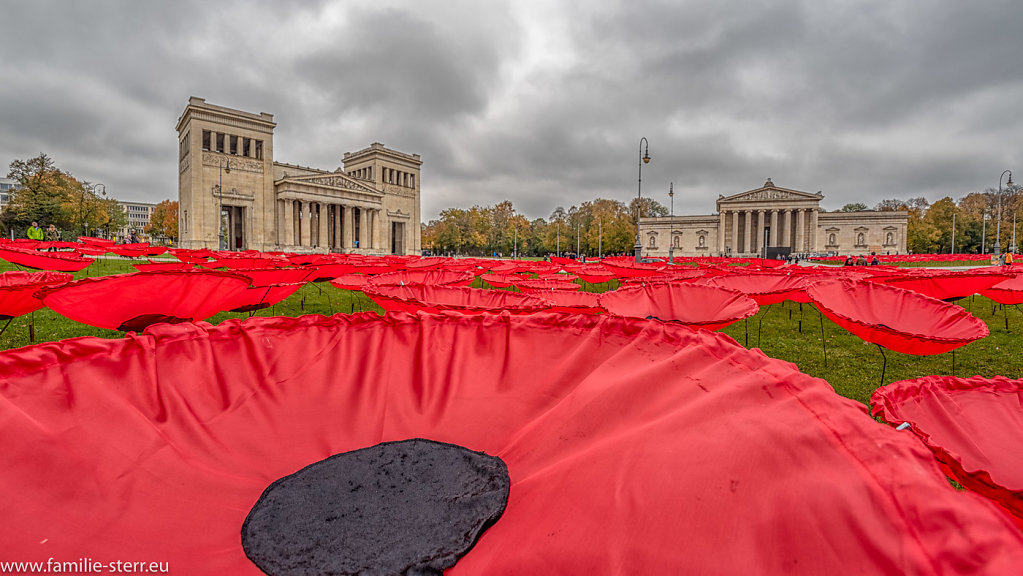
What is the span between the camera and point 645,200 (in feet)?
339

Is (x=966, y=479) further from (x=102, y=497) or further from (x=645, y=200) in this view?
(x=645, y=200)

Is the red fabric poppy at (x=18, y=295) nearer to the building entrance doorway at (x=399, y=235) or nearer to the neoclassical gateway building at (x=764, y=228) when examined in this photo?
the building entrance doorway at (x=399, y=235)

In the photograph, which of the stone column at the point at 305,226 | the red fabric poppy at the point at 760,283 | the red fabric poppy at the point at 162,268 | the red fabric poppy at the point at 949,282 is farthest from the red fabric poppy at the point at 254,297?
the stone column at the point at 305,226

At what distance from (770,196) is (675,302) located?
82.0 m

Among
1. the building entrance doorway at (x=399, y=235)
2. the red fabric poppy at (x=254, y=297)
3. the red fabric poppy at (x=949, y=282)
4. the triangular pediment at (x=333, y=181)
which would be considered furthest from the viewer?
the building entrance doorway at (x=399, y=235)

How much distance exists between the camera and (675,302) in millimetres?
4652

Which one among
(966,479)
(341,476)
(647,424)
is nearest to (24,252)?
(341,476)

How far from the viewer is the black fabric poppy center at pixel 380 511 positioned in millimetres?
1105

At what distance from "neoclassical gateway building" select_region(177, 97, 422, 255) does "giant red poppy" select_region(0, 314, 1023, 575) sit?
150 ft

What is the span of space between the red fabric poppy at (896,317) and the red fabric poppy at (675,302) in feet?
2.84

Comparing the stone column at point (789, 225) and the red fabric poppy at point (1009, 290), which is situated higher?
the stone column at point (789, 225)

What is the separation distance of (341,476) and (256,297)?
3.82 meters

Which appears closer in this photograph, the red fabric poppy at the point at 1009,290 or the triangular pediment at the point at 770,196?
the red fabric poppy at the point at 1009,290

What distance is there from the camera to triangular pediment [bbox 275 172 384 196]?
50.5 meters
